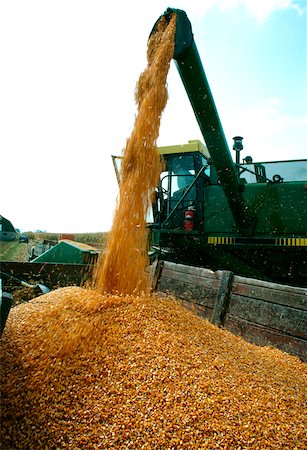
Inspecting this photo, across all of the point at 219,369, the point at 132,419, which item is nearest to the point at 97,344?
the point at 132,419

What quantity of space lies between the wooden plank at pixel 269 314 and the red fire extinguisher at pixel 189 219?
2.58 metres

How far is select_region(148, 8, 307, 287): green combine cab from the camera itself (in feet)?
16.1

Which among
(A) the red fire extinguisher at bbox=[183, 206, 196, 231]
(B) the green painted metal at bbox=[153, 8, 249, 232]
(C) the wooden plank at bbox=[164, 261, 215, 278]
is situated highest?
(B) the green painted metal at bbox=[153, 8, 249, 232]

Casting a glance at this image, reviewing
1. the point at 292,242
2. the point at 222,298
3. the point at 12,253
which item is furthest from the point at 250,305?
the point at 12,253

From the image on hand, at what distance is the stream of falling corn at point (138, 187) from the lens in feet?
10.1

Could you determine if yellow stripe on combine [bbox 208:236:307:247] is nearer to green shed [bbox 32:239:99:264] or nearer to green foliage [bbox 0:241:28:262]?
green shed [bbox 32:239:99:264]

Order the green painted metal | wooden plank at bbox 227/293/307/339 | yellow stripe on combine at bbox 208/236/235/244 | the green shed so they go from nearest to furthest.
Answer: wooden plank at bbox 227/293/307/339 < the green painted metal < yellow stripe on combine at bbox 208/236/235/244 < the green shed

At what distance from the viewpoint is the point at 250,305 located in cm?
293

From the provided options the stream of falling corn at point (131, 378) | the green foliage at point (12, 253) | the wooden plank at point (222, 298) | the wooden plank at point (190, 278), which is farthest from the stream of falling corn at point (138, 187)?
the green foliage at point (12, 253)

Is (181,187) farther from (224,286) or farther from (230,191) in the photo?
(224,286)

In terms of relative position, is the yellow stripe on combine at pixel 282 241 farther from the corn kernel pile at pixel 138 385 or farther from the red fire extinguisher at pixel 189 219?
the corn kernel pile at pixel 138 385

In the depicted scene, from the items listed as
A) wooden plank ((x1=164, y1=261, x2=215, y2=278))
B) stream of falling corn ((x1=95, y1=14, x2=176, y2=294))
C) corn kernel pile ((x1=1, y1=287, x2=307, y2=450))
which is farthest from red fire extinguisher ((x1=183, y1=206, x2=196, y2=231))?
corn kernel pile ((x1=1, y1=287, x2=307, y2=450))

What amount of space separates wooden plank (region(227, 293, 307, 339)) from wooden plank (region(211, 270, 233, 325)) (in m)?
0.05

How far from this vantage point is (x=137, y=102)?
3453 millimetres
